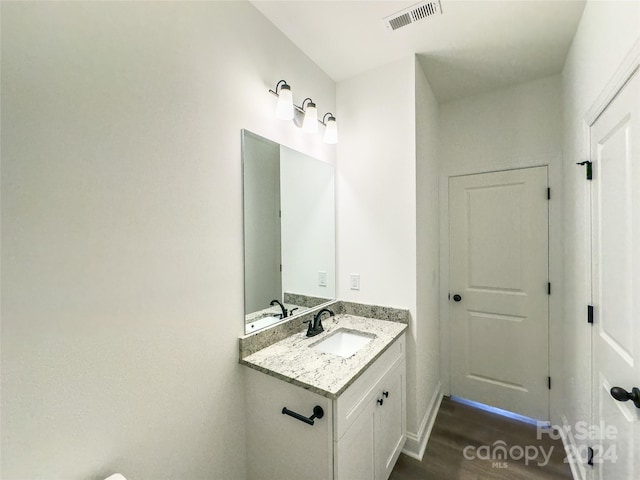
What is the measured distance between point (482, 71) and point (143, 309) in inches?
109

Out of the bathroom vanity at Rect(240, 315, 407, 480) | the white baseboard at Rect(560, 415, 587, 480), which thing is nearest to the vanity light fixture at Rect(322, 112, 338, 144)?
the bathroom vanity at Rect(240, 315, 407, 480)

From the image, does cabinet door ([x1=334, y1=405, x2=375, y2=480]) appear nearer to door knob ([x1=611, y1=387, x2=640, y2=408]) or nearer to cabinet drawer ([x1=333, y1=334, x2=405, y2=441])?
cabinet drawer ([x1=333, y1=334, x2=405, y2=441])

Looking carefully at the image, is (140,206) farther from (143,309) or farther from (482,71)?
(482,71)

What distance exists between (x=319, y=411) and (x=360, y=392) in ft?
0.87

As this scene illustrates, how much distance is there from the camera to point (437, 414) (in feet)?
7.64

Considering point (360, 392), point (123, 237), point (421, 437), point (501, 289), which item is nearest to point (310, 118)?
point (123, 237)

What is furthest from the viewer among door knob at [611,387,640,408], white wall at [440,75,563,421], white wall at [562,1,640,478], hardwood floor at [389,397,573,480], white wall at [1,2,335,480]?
white wall at [440,75,563,421]

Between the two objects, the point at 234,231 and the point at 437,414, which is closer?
the point at 234,231

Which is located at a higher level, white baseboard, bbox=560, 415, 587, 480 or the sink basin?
the sink basin

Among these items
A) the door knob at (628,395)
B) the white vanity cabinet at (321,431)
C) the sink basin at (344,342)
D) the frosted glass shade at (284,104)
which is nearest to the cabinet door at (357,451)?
the white vanity cabinet at (321,431)

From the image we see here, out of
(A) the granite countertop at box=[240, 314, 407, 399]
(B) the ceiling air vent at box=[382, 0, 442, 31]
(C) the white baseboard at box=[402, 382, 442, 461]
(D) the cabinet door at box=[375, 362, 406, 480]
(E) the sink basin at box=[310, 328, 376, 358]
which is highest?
(B) the ceiling air vent at box=[382, 0, 442, 31]

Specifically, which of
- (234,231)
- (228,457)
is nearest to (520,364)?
(228,457)

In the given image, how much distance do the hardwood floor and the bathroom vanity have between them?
34cm

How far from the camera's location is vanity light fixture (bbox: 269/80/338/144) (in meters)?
1.54
